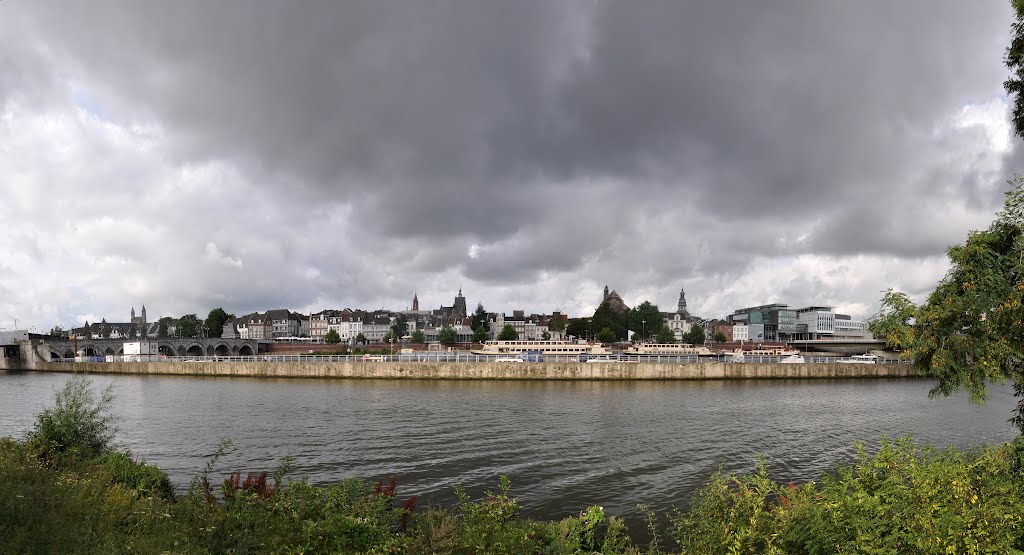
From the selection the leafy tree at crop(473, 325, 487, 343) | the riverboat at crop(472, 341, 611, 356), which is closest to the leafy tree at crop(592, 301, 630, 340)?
the leafy tree at crop(473, 325, 487, 343)

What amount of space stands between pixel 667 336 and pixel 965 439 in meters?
140

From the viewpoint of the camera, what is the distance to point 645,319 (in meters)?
180

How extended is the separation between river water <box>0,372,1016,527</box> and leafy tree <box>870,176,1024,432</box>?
915 cm

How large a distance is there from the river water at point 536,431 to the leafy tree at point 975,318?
915 centimetres

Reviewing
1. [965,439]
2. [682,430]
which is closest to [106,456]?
[682,430]

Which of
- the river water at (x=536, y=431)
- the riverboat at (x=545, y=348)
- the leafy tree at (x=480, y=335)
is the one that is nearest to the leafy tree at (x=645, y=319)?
the leafy tree at (x=480, y=335)

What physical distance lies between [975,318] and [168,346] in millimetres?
156007

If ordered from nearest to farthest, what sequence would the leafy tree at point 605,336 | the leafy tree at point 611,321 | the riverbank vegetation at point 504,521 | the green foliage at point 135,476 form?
the riverbank vegetation at point 504,521
the green foliage at point 135,476
the leafy tree at point 605,336
the leafy tree at point 611,321

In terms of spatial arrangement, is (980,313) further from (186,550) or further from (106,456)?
(106,456)

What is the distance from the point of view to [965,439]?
102 feet

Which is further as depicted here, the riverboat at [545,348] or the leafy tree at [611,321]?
the leafy tree at [611,321]

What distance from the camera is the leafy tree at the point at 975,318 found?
41.3ft

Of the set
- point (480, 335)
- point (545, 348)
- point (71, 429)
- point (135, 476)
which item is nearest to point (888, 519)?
point (135, 476)

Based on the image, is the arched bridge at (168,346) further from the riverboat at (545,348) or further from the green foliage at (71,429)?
the green foliage at (71,429)
